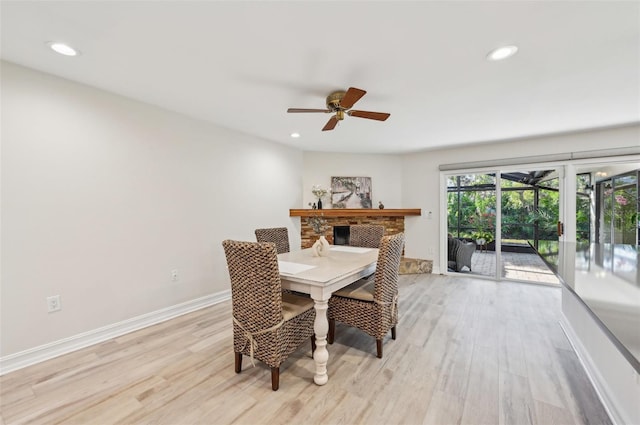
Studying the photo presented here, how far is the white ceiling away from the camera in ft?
4.79

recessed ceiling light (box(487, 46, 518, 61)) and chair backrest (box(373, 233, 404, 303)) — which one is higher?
recessed ceiling light (box(487, 46, 518, 61))

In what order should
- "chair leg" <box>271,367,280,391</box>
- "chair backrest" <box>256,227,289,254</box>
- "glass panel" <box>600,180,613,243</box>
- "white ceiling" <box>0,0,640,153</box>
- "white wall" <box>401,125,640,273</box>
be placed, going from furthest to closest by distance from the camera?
"white wall" <box>401,125,640,273</box>
"glass panel" <box>600,180,613,243</box>
"chair backrest" <box>256,227,289,254</box>
"chair leg" <box>271,367,280,391</box>
"white ceiling" <box>0,0,640,153</box>

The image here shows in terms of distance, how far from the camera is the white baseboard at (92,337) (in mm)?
2008

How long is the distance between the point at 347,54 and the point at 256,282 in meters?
1.67

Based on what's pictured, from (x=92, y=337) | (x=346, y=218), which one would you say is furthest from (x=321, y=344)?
(x=346, y=218)

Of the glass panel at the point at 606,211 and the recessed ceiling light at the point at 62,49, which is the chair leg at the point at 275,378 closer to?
the recessed ceiling light at the point at 62,49

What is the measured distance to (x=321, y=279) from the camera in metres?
1.77

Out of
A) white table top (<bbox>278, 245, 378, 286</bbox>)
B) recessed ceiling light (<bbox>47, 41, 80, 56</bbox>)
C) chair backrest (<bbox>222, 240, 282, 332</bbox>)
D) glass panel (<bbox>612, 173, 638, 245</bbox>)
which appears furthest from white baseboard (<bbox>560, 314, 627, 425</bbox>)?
recessed ceiling light (<bbox>47, 41, 80, 56</bbox>)

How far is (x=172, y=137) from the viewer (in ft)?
9.75

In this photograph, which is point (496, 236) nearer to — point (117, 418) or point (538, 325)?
point (538, 325)

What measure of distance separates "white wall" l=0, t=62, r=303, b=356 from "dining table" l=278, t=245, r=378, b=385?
1.44 meters

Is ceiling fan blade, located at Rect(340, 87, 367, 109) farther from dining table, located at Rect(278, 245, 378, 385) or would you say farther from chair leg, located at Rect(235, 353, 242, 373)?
chair leg, located at Rect(235, 353, 242, 373)

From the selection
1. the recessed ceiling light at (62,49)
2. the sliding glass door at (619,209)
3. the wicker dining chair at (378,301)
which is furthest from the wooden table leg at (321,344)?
the sliding glass door at (619,209)

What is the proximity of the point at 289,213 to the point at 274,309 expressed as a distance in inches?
117
